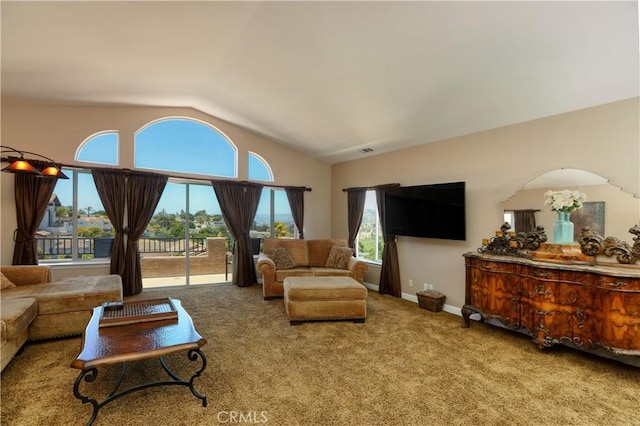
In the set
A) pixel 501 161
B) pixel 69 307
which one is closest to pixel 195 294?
pixel 69 307

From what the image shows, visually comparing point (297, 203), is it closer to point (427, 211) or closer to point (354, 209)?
point (354, 209)

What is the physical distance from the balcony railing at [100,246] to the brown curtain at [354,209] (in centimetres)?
301

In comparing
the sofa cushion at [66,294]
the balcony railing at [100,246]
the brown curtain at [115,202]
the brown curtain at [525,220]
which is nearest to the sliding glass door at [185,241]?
the balcony railing at [100,246]

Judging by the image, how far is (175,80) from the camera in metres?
4.12

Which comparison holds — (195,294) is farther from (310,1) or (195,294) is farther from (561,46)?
(561,46)

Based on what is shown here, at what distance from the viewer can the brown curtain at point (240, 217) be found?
227 inches

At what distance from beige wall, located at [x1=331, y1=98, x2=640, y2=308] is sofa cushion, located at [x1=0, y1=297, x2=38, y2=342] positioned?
4.84 metres

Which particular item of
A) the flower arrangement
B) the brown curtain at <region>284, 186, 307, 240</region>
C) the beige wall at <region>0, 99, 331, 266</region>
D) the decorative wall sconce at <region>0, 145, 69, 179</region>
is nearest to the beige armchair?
the brown curtain at <region>284, 186, 307, 240</region>

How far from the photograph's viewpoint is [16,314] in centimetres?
255

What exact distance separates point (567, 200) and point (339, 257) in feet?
10.7

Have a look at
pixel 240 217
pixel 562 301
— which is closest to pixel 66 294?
pixel 240 217

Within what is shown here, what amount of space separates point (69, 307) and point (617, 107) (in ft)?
20.0

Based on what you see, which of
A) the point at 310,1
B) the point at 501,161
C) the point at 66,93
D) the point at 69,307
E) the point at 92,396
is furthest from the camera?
the point at 66,93

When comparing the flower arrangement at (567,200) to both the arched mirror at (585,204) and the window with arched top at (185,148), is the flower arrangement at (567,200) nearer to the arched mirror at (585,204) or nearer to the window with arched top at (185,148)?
the arched mirror at (585,204)
